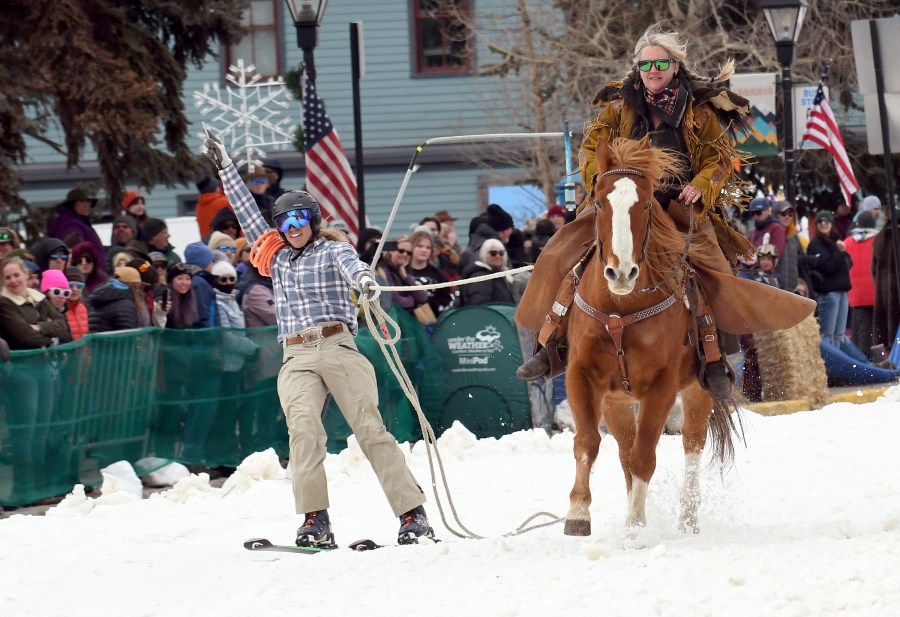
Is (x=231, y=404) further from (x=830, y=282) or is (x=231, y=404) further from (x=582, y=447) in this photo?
(x=830, y=282)

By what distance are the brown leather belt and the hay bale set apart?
303 inches

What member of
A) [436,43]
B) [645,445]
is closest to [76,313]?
[645,445]

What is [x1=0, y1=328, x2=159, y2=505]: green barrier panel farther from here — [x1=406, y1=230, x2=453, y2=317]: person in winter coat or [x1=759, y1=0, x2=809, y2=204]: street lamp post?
[x1=759, y1=0, x2=809, y2=204]: street lamp post

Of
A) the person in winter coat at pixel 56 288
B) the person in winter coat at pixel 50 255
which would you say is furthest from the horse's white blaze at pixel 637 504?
the person in winter coat at pixel 50 255

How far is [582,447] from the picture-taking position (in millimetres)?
8258

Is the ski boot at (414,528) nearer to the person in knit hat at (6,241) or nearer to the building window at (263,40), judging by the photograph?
the person in knit hat at (6,241)

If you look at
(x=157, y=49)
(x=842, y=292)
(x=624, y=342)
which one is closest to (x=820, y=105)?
(x=842, y=292)

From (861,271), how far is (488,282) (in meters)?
7.07

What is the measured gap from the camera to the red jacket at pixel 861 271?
20.3 metres

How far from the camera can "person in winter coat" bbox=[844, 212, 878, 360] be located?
2036cm

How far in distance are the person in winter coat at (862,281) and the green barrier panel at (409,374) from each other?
7.84m

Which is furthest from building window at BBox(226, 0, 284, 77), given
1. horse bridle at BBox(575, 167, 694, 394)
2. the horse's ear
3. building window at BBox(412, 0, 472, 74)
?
the horse's ear

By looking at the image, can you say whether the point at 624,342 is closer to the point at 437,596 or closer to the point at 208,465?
the point at 437,596

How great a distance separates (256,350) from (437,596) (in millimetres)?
6725
